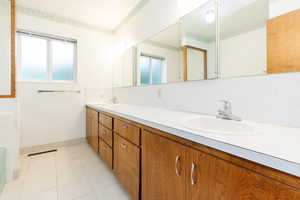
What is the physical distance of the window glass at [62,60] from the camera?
2.59 m

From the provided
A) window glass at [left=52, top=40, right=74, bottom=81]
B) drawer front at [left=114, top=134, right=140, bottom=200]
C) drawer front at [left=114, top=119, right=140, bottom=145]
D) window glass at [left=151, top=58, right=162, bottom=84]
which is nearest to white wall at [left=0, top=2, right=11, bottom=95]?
window glass at [left=52, top=40, right=74, bottom=81]

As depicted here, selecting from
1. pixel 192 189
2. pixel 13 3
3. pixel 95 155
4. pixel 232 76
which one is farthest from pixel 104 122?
pixel 13 3

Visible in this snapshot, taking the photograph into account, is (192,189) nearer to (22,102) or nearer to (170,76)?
(170,76)

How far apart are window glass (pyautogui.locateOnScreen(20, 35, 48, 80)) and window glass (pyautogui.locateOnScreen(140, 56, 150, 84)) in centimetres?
182

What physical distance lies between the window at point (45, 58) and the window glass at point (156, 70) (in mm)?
1742

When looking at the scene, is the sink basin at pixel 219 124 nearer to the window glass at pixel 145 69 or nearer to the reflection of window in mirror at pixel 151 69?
the reflection of window in mirror at pixel 151 69

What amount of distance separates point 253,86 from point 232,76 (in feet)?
0.51

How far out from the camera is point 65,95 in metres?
2.56

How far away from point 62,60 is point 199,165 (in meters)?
2.97

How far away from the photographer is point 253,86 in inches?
36.1

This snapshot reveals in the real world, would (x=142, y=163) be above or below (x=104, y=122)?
below

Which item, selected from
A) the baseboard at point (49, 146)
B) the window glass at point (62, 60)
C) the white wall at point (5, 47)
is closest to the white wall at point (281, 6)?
the white wall at point (5, 47)

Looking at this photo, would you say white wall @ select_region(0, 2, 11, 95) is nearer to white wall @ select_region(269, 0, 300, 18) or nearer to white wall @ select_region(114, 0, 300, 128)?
white wall @ select_region(114, 0, 300, 128)

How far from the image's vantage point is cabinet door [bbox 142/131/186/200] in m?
0.72
